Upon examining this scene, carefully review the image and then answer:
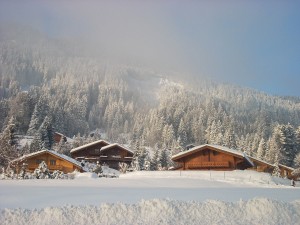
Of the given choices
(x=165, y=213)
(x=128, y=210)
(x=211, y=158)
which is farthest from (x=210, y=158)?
(x=128, y=210)

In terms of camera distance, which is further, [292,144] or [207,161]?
[292,144]

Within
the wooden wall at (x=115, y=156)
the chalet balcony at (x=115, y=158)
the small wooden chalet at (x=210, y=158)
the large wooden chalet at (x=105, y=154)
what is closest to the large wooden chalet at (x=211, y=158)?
the small wooden chalet at (x=210, y=158)

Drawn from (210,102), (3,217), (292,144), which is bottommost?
(3,217)

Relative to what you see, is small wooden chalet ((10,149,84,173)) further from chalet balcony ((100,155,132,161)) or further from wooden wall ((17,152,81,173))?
chalet balcony ((100,155,132,161))

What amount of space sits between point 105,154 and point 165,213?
55.9 metres

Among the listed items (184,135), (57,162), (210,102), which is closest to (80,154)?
(57,162)

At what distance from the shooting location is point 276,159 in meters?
76.5

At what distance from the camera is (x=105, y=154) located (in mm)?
70250

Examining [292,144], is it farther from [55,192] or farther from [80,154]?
[55,192]

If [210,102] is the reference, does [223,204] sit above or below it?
below

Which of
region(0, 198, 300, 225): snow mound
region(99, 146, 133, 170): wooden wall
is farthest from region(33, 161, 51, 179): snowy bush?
region(99, 146, 133, 170): wooden wall

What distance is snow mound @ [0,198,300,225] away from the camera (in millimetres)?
14195

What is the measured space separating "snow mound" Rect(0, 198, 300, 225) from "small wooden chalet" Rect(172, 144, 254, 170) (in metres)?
30.2

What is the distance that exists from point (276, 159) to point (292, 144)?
39.8 feet
